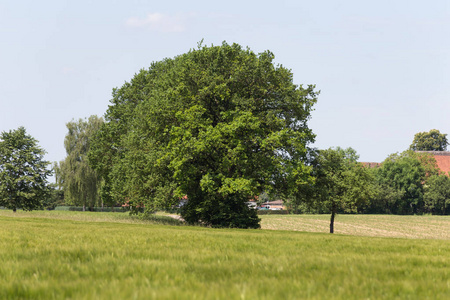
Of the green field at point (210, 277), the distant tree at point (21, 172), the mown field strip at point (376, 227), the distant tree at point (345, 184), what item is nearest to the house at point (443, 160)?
the mown field strip at point (376, 227)

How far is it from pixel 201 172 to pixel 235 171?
8.98ft

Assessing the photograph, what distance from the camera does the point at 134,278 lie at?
531 cm

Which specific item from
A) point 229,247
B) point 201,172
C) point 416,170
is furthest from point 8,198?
point 416,170

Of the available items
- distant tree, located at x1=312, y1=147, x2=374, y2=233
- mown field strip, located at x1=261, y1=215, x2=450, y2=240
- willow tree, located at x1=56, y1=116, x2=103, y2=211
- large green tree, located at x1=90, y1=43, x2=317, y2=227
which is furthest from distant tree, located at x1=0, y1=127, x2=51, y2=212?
distant tree, located at x1=312, y1=147, x2=374, y2=233

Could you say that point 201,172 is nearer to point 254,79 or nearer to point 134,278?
point 254,79

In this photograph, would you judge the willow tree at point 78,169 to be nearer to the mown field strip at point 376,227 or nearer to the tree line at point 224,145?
the tree line at point 224,145

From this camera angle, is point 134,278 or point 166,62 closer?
point 134,278

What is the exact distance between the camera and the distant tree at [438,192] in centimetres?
11475

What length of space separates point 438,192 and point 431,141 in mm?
44224

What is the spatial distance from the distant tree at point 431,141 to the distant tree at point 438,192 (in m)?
40.1

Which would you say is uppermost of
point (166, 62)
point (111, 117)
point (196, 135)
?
point (166, 62)

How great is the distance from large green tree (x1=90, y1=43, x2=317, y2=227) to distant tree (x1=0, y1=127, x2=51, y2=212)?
2267cm

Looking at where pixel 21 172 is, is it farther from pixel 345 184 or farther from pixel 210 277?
pixel 210 277

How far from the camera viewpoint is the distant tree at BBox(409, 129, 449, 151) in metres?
154
